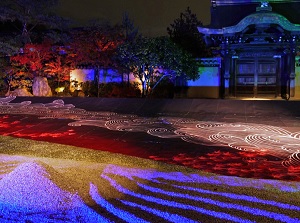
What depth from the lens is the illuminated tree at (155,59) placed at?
51.8 feet

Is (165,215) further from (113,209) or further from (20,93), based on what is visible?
(20,93)

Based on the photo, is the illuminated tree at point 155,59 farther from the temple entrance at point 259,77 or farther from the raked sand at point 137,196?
the raked sand at point 137,196

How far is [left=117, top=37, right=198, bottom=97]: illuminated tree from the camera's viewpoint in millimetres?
15791

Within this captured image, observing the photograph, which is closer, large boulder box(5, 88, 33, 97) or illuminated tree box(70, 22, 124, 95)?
illuminated tree box(70, 22, 124, 95)

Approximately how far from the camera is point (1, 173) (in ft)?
17.3

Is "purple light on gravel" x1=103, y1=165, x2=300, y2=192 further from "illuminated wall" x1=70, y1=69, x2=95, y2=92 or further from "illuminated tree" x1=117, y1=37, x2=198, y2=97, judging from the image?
"illuminated wall" x1=70, y1=69, x2=95, y2=92

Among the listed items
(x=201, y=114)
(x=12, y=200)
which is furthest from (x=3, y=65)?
(x=12, y=200)

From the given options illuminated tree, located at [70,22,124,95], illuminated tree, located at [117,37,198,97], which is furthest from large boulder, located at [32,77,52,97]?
illuminated tree, located at [117,37,198,97]

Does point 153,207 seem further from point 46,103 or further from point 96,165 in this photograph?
point 46,103

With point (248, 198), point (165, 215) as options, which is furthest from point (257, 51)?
point (165, 215)

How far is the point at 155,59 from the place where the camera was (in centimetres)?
1588

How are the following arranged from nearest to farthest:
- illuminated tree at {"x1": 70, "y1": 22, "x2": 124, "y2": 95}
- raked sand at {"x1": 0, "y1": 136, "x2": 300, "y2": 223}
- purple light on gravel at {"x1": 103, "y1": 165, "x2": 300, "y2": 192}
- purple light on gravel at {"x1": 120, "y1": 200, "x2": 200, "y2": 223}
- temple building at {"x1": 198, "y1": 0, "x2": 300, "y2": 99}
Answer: purple light on gravel at {"x1": 120, "y1": 200, "x2": 200, "y2": 223}
raked sand at {"x1": 0, "y1": 136, "x2": 300, "y2": 223}
purple light on gravel at {"x1": 103, "y1": 165, "x2": 300, "y2": 192}
temple building at {"x1": 198, "y1": 0, "x2": 300, "y2": 99}
illuminated tree at {"x1": 70, "y1": 22, "x2": 124, "y2": 95}

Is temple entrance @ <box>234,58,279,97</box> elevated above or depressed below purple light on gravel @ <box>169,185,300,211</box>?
above

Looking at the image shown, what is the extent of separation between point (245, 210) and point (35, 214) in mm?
2403
